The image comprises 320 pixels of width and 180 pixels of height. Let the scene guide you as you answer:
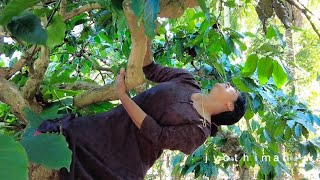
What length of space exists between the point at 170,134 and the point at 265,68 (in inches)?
19.2

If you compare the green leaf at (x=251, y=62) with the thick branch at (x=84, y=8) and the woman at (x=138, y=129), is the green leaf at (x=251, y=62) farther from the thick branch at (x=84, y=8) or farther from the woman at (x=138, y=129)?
the thick branch at (x=84, y=8)

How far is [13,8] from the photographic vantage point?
0.99 metres

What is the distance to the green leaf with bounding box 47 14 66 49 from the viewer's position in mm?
1272

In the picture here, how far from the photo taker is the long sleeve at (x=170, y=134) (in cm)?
128

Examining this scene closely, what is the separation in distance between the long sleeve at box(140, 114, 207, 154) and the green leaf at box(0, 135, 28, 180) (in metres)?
0.79

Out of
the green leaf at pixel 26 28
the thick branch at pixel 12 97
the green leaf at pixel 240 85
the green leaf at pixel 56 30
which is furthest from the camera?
the green leaf at pixel 240 85

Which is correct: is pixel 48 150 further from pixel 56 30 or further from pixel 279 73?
pixel 279 73

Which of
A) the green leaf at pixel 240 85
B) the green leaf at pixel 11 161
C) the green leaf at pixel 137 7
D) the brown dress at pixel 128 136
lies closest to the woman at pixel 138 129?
the brown dress at pixel 128 136

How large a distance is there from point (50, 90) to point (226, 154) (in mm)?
1479

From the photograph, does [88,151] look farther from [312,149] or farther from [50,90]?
[312,149]

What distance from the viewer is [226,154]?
2.74m

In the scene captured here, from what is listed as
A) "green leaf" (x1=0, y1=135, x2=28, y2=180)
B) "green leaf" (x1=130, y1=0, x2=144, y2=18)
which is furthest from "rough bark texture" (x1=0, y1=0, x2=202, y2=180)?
"green leaf" (x1=0, y1=135, x2=28, y2=180)

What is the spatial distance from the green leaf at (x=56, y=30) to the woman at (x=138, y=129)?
23 cm

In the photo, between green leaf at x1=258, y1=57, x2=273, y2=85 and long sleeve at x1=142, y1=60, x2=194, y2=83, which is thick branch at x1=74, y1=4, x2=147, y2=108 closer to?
long sleeve at x1=142, y1=60, x2=194, y2=83
